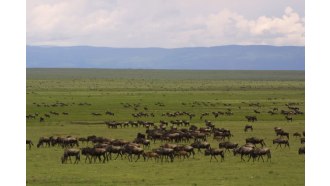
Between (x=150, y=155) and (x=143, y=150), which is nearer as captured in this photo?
(x=150, y=155)

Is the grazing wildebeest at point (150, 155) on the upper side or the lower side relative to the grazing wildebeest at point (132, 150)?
lower

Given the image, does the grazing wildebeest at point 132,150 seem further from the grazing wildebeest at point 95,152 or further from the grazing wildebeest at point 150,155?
the grazing wildebeest at point 95,152

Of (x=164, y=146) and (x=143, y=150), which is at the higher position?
(x=164, y=146)

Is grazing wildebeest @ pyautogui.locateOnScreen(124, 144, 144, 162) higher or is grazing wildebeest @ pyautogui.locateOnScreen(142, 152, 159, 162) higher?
grazing wildebeest @ pyautogui.locateOnScreen(124, 144, 144, 162)

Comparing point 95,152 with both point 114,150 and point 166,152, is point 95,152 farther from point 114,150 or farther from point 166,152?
point 166,152

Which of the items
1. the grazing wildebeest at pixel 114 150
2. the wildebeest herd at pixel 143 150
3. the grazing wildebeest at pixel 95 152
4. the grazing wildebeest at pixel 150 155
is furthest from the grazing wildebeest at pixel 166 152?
the grazing wildebeest at pixel 95 152

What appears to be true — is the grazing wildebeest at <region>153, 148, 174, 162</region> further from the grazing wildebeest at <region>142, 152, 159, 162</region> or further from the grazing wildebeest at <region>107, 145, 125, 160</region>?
the grazing wildebeest at <region>107, 145, 125, 160</region>

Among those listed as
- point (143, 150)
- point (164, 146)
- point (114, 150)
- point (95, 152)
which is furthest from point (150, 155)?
point (95, 152)

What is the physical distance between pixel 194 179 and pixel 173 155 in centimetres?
532

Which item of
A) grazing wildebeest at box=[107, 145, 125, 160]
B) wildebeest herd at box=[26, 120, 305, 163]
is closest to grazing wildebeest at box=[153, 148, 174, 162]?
wildebeest herd at box=[26, 120, 305, 163]

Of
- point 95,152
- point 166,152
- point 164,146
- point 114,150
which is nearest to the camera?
point 95,152
